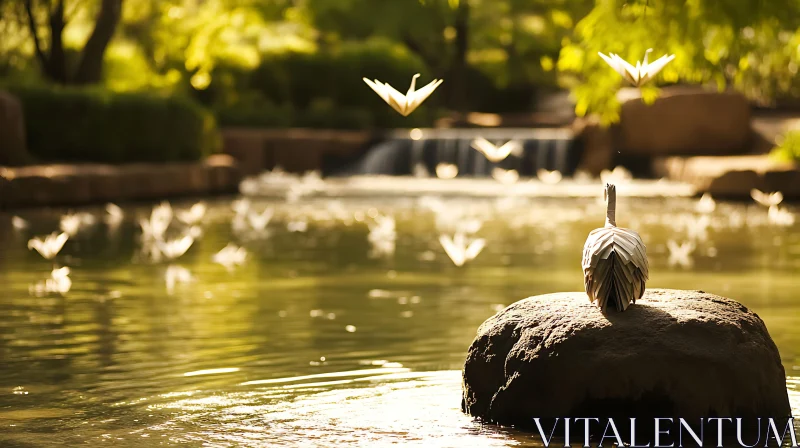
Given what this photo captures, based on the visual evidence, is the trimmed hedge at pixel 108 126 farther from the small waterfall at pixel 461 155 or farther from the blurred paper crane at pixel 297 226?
the small waterfall at pixel 461 155

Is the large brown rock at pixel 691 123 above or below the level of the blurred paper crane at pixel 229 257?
above

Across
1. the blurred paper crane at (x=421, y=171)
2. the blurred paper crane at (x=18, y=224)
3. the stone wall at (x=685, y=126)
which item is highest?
the stone wall at (x=685, y=126)

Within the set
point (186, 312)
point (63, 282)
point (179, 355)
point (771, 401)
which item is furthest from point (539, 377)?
point (63, 282)

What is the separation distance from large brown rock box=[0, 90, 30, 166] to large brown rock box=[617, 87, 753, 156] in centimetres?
1309

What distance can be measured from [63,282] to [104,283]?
15.0 inches

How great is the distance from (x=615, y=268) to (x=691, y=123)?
24878 millimetres

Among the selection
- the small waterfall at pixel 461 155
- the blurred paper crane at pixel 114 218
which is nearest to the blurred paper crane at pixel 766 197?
the small waterfall at pixel 461 155

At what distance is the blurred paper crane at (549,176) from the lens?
29.4 m

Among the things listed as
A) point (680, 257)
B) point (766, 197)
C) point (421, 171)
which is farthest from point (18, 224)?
point (421, 171)

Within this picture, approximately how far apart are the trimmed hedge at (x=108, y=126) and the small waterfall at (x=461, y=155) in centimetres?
730

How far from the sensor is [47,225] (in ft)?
61.1

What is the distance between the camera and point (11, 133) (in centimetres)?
2252

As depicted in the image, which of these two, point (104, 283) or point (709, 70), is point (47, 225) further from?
point (709, 70)

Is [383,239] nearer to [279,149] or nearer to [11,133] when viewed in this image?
[11,133]
